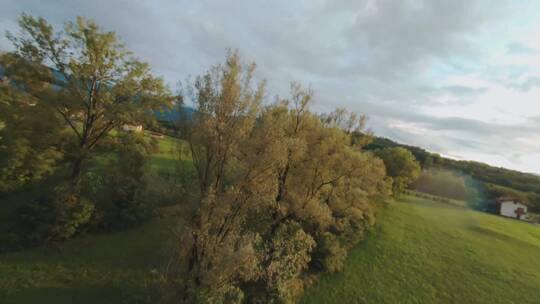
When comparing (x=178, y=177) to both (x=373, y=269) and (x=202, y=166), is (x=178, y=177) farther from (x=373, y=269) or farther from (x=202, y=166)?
(x=373, y=269)

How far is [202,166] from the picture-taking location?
22.0ft

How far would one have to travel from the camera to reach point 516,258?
1956cm

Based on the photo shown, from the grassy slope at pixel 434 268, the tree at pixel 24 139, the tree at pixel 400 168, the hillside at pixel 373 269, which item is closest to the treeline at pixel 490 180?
the tree at pixel 400 168

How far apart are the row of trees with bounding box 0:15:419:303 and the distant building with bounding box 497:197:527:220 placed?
1684 inches

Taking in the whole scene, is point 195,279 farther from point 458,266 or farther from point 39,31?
point 458,266

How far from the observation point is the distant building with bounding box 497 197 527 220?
132 feet

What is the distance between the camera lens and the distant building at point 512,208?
40278 mm

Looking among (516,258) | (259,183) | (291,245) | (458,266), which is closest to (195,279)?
(259,183)

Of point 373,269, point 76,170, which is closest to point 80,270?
point 76,170

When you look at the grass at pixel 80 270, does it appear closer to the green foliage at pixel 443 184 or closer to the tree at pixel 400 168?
the tree at pixel 400 168

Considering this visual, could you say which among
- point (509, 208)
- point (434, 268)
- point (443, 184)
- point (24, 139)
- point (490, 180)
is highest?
point (490, 180)

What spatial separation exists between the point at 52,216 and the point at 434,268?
23.3 metres

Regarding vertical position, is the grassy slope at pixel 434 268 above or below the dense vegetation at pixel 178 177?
below

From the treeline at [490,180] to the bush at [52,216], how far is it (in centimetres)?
3857
